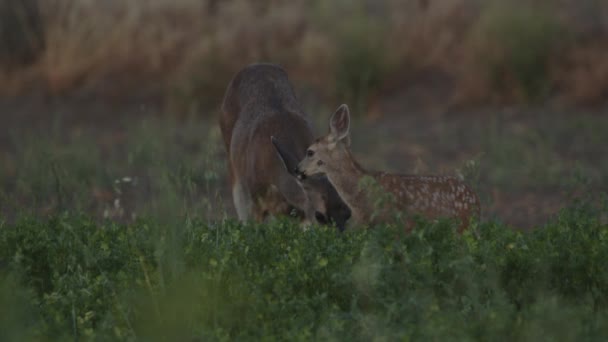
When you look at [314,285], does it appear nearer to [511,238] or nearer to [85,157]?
[511,238]

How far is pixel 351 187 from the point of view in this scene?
29.9ft

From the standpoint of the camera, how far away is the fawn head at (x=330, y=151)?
30.0 ft

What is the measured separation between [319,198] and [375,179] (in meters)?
0.81

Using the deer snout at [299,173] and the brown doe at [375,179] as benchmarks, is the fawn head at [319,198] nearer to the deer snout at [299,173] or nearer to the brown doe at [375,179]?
the deer snout at [299,173]

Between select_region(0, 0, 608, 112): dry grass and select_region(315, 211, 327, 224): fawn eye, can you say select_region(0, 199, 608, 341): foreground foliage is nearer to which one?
select_region(315, 211, 327, 224): fawn eye

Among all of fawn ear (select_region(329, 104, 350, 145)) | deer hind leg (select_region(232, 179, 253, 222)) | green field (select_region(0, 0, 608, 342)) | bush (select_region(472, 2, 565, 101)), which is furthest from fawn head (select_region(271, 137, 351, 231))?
bush (select_region(472, 2, 565, 101))

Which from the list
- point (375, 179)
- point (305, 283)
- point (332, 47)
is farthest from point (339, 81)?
point (305, 283)

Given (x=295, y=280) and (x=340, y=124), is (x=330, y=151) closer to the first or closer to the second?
(x=340, y=124)

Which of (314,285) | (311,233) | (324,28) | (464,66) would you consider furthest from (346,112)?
(324,28)

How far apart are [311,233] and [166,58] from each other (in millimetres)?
14287

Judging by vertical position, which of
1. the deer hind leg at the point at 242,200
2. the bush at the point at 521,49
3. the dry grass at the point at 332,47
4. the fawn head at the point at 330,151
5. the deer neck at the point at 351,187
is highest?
→ the fawn head at the point at 330,151

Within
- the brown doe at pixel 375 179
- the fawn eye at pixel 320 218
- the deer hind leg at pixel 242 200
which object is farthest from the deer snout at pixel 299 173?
the deer hind leg at pixel 242 200

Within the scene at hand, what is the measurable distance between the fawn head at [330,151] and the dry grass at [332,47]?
8.45 meters

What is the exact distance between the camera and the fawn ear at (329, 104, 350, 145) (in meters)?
9.20
